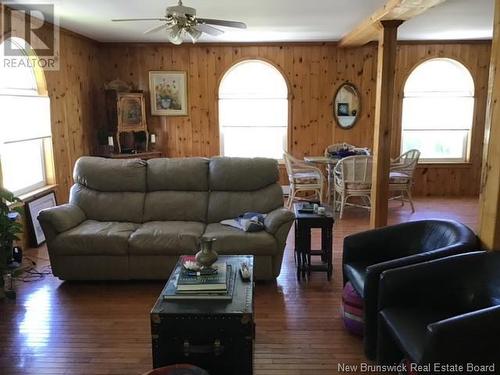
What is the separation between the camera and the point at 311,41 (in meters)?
6.43

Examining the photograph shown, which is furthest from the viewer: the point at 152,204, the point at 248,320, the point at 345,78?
the point at 345,78

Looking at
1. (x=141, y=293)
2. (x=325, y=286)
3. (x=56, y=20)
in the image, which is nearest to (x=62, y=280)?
(x=141, y=293)

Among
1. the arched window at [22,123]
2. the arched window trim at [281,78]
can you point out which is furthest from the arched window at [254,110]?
the arched window at [22,123]

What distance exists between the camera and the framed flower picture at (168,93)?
258 inches

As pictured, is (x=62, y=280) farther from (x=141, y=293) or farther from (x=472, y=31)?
(x=472, y=31)

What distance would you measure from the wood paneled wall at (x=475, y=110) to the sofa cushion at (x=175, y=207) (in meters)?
4.09

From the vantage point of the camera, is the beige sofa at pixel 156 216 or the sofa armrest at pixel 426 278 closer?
the sofa armrest at pixel 426 278

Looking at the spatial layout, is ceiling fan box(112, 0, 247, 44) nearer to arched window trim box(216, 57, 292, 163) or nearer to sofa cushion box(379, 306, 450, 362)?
sofa cushion box(379, 306, 450, 362)

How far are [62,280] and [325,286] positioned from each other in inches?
87.4

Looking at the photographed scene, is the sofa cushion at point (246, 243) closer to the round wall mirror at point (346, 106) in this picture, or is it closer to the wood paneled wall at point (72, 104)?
the wood paneled wall at point (72, 104)

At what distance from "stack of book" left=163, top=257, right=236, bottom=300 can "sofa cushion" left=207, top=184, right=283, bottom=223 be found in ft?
4.80

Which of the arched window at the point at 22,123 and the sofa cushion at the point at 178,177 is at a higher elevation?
the arched window at the point at 22,123

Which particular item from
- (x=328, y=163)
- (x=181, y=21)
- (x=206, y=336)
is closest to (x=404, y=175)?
(x=328, y=163)

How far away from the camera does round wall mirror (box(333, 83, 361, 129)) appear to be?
6652 millimetres
